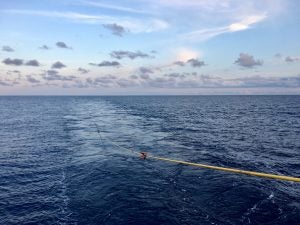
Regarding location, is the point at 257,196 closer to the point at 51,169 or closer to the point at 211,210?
the point at 211,210

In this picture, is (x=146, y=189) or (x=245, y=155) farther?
(x=245, y=155)

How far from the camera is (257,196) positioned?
2131cm

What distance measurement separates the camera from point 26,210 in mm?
20031

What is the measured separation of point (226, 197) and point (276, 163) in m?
13.0

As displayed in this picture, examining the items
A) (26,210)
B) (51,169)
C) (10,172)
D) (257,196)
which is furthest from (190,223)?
(10,172)

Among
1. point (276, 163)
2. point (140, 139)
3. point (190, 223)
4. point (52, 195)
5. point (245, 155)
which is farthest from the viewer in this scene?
point (140, 139)

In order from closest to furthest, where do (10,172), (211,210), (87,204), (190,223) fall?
(190,223) < (211,210) < (87,204) < (10,172)

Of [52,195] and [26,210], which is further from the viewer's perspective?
[52,195]

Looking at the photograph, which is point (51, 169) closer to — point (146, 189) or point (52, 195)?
point (52, 195)

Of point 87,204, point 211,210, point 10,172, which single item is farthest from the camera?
point 10,172

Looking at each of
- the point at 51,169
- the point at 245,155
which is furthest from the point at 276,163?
the point at 51,169

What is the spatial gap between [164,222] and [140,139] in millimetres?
29033

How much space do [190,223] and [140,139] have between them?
96.0 ft

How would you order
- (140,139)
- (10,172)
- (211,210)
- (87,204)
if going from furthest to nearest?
(140,139) < (10,172) < (87,204) < (211,210)
